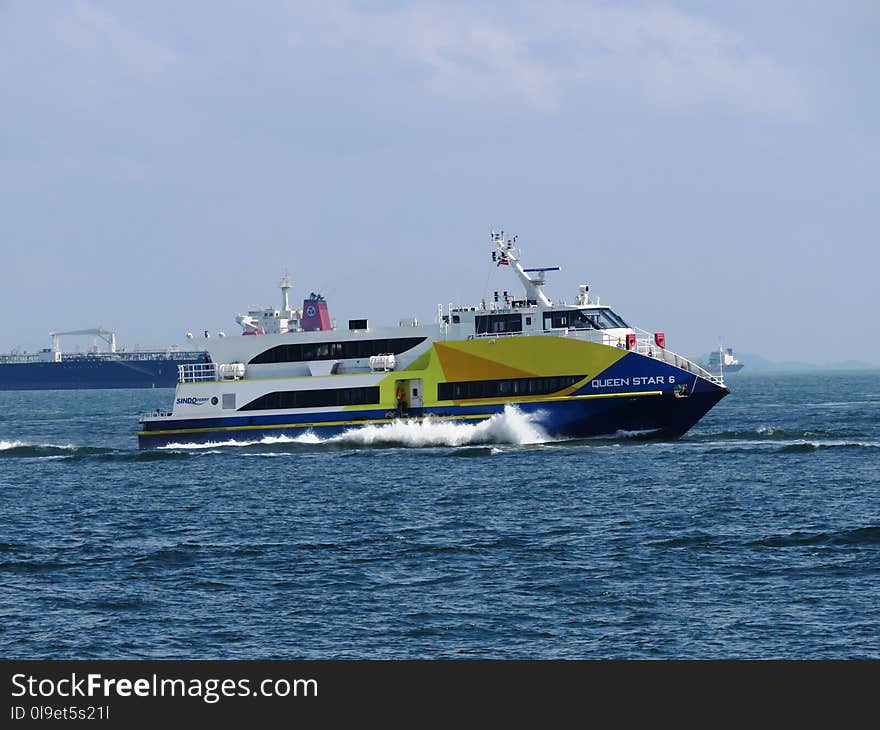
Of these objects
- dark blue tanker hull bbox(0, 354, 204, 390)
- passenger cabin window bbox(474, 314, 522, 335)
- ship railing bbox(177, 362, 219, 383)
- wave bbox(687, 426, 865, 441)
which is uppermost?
dark blue tanker hull bbox(0, 354, 204, 390)

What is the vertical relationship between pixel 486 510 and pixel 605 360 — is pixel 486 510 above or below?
below

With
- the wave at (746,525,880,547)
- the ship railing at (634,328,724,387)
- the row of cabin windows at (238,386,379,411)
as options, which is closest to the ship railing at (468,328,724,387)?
the ship railing at (634,328,724,387)

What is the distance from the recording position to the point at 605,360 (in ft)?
161

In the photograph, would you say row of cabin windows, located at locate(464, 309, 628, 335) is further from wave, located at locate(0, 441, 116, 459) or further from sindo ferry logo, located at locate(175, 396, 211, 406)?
wave, located at locate(0, 441, 116, 459)

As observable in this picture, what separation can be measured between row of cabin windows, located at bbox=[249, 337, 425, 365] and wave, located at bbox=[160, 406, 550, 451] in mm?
3235

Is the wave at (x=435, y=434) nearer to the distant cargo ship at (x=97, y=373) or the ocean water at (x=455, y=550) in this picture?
the ocean water at (x=455, y=550)

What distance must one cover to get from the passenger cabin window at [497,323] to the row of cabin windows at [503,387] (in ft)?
7.24

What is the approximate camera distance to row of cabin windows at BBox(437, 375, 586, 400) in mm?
49688

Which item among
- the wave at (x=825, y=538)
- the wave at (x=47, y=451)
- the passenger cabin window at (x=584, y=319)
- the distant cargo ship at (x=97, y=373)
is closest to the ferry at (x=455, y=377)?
the passenger cabin window at (x=584, y=319)

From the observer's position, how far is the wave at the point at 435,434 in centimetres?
5012

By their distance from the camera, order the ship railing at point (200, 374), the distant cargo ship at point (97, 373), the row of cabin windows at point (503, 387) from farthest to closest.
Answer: the distant cargo ship at point (97, 373) < the ship railing at point (200, 374) < the row of cabin windows at point (503, 387)
